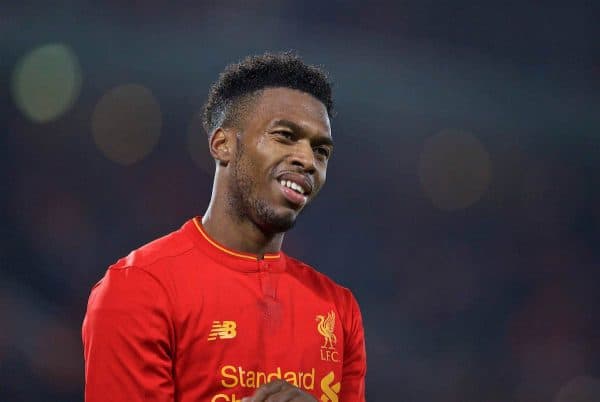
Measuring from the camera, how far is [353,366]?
176 cm

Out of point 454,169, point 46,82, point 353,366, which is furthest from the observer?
point 454,169

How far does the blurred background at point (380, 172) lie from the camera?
3.29m

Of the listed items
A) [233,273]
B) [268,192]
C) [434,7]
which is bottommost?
[233,273]

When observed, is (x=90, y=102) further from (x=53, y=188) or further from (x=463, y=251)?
(x=463, y=251)

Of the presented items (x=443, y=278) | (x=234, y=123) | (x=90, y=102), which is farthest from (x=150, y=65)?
(x=234, y=123)

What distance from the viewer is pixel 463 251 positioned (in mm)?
3775

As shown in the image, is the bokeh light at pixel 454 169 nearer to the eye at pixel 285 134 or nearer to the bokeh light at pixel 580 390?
the bokeh light at pixel 580 390

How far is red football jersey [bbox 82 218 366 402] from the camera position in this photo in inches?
55.5

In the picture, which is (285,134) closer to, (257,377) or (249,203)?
(249,203)

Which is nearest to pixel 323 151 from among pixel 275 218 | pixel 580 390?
pixel 275 218

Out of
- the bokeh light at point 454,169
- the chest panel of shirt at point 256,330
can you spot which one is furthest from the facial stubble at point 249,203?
the bokeh light at point 454,169

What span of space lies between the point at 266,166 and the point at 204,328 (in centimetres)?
37

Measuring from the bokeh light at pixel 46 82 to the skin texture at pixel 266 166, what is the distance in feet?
6.23

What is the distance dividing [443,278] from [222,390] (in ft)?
7.98
